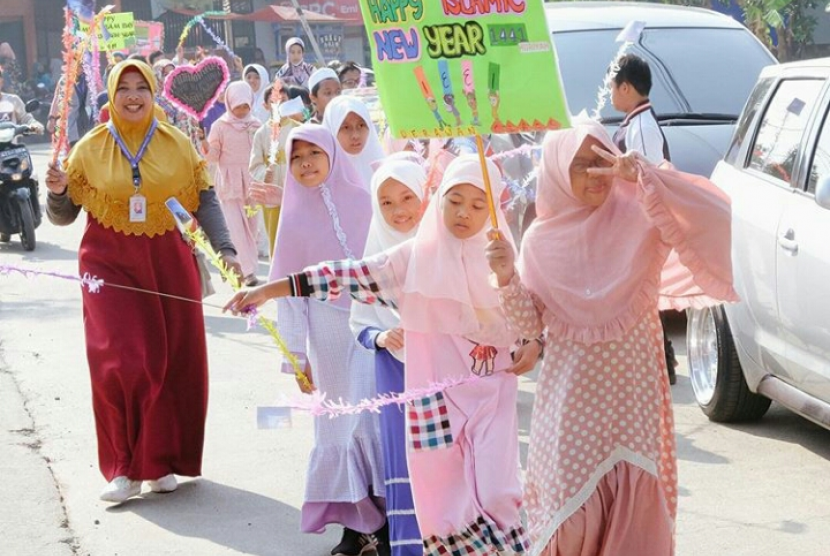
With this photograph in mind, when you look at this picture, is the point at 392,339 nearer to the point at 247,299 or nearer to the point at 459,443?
the point at 459,443

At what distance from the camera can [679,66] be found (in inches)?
412

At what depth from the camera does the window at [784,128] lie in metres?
7.02

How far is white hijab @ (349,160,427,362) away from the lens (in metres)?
5.39

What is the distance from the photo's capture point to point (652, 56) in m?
10.5

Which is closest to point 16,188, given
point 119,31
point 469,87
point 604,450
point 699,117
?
point 119,31

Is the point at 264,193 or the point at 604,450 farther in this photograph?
the point at 264,193

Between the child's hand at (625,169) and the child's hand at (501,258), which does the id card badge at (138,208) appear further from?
the child's hand at (625,169)

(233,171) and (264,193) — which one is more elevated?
(264,193)

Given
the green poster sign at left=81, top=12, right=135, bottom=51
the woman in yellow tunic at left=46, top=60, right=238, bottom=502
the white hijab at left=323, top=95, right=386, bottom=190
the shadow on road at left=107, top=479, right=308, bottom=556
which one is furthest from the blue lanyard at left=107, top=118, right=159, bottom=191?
the green poster sign at left=81, top=12, right=135, bottom=51

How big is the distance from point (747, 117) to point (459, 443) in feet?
11.3

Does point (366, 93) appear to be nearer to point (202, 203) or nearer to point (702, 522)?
point (202, 203)

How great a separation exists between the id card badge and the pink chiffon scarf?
281 cm

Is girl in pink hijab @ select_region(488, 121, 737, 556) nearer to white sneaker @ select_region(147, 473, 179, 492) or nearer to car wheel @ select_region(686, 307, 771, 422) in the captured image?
white sneaker @ select_region(147, 473, 179, 492)

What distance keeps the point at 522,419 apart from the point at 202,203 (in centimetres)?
221
